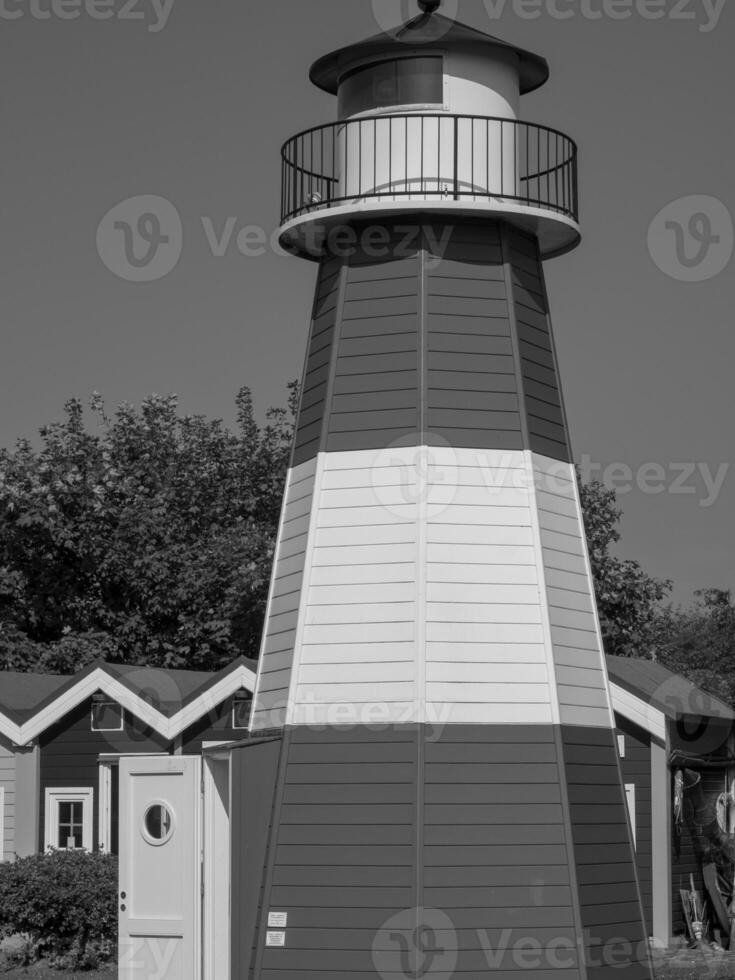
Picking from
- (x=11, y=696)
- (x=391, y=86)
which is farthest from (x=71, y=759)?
(x=391, y=86)

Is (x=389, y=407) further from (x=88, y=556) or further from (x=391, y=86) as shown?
(x=88, y=556)

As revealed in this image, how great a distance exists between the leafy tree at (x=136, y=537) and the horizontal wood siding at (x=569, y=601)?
19.8 metres

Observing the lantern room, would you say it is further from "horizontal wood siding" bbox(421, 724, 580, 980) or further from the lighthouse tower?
"horizontal wood siding" bbox(421, 724, 580, 980)

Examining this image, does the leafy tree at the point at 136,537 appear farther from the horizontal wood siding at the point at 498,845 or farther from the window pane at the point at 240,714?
the horizontal wood siding at the point at 498,845

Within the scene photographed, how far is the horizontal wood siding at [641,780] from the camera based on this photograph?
74.1ft

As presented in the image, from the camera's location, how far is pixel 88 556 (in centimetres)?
3825

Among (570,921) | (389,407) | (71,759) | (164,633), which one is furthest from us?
(164,633)

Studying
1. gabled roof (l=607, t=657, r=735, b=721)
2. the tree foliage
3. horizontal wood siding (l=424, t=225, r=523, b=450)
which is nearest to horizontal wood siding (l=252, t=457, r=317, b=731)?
horizontal wood siding (l=424, t=225, r=523, b=450)

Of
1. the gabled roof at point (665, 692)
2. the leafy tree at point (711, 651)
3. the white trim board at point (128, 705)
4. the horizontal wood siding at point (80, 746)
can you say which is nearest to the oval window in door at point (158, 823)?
the white trim board at point (128, 705)

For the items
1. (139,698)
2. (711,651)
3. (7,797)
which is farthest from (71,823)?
(711,651)

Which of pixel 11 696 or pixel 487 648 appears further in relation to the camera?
pixel 11 696

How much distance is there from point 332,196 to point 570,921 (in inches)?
281

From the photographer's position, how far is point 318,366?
1617 cm

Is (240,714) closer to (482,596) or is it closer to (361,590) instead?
(361,590)
